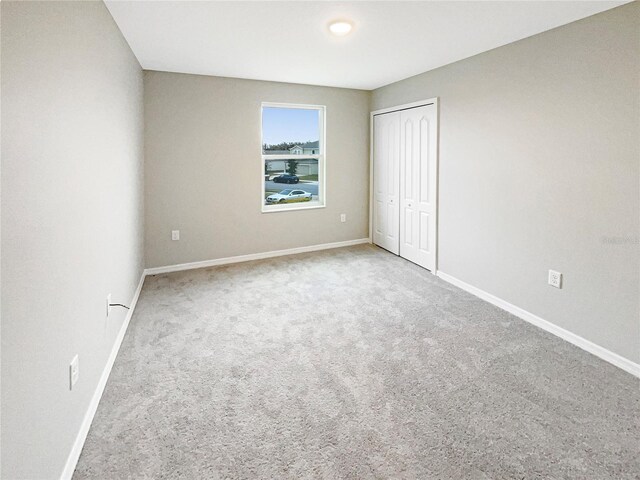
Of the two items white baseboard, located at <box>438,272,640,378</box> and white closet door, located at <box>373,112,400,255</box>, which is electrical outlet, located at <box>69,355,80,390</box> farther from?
white closet door, located at <box>373,112,400,255</box>

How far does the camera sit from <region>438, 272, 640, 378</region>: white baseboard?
2562mm

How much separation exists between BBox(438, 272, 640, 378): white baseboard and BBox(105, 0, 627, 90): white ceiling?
7.33ft

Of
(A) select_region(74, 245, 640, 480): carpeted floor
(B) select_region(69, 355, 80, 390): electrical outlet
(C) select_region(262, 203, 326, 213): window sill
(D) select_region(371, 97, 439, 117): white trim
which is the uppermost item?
(D) select_region(371, 97, 439, 117): white trim

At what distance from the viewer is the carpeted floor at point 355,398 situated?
5.70 feet

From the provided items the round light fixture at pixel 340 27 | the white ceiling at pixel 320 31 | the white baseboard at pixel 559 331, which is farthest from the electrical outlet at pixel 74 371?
the white baseboard at pixel 559 331

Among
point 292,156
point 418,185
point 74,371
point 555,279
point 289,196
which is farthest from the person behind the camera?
point 289,196

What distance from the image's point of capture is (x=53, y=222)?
157cm

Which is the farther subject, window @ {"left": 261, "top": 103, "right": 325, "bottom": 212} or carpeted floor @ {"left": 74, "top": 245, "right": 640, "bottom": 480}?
window @ {"left": 261, "top": 103, "right": 325, "bottom": 212}

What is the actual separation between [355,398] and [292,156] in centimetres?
380

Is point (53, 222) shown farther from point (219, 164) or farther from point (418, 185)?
point (418, 185)

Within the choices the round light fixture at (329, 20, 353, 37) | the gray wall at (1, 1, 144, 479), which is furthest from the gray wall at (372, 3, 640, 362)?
the gray wall at (1, 1, 144, 479)

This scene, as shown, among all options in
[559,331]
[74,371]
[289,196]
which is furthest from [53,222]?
[289,196]

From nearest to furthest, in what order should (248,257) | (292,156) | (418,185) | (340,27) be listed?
(340,27) → (418,185) → (248,257) → (292,156)

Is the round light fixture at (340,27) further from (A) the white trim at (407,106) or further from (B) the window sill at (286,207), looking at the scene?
(B) the window sill at (286,207)
